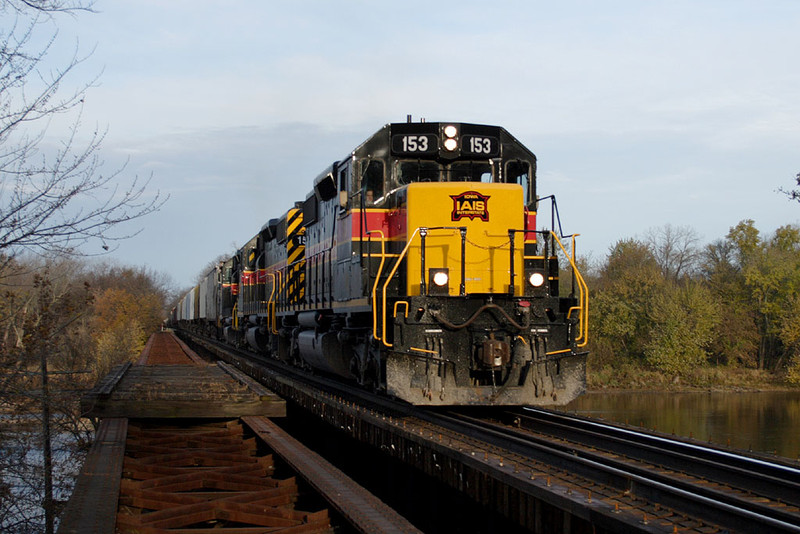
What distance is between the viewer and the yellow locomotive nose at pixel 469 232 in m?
9.94

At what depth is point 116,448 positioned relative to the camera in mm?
6863

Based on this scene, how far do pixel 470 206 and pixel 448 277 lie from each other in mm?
A: 1081

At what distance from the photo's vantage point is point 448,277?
9.47 meters

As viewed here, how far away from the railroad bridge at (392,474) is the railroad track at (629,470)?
0.05 ft

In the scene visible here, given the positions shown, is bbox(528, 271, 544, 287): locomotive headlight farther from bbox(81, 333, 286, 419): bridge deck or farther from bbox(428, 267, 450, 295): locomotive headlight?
bbox(81, 333, 286, 419): bridge deck

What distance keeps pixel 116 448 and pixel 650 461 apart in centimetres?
476

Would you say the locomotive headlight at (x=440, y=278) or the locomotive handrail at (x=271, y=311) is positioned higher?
the locomotive headlight at (x=440, y=278)

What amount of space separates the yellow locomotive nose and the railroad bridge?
169 cm

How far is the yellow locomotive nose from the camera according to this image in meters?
9.94

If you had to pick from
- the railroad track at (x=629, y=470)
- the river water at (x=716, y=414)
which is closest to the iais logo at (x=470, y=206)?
the railroad track at (x=629, y=470)

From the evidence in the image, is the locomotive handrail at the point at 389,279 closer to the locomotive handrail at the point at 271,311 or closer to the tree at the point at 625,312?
the locomotive handrail at the point at 271,311

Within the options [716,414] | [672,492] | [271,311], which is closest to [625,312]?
[716,414]

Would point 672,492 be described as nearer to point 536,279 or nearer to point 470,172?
point 536,279

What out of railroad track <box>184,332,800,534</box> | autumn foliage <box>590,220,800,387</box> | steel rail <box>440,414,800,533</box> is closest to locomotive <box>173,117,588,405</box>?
railroad track <box>184,332,800,534</box>
